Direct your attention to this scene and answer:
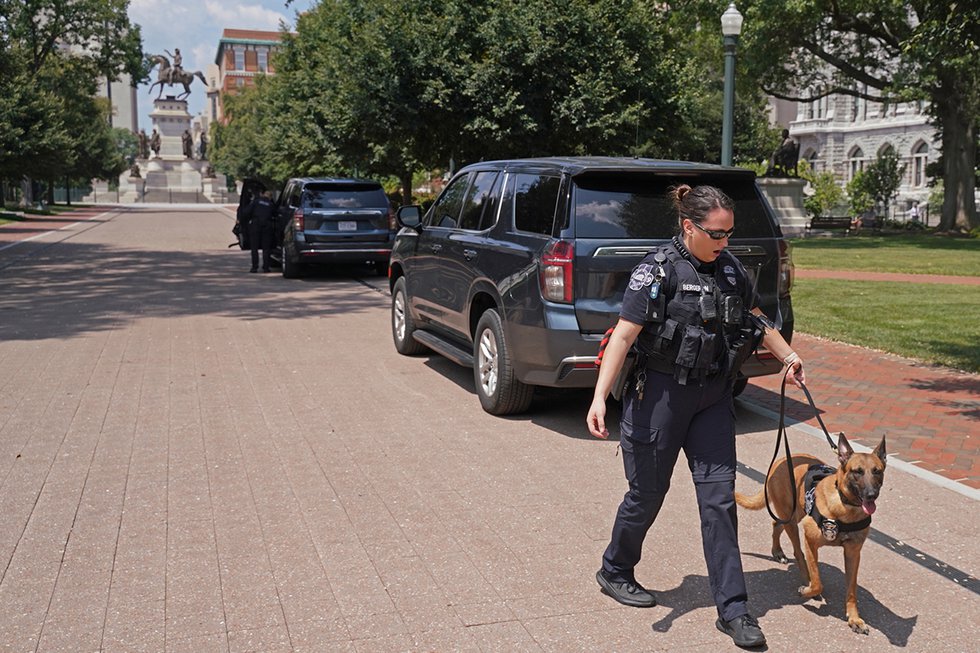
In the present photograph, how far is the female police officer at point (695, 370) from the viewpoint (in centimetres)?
385

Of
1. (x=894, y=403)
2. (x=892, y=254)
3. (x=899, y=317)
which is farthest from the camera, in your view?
(x=892, y=254)

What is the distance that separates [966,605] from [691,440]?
1.43m

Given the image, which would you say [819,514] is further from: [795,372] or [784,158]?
[784,158]

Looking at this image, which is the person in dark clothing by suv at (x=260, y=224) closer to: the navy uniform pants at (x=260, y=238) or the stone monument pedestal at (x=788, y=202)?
the navy uniform pants at (x=260, y=238)

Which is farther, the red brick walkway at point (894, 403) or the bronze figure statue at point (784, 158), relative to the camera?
the bronze figure statue at point (784, 158)

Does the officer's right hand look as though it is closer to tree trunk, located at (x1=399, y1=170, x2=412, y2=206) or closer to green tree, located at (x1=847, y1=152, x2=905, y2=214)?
tree trunk, located at (x1=399, y1=170, x2=412, y2=206)

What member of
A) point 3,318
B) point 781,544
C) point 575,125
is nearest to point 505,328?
point 781,544

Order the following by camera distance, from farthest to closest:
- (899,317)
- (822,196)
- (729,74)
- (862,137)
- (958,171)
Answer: (862,137) → (822,196) → (958,171) → (729,74) → (899,317)

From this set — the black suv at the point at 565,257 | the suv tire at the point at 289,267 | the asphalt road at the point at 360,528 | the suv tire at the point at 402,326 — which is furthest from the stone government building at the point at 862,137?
the asphalt road at the point at 360,528

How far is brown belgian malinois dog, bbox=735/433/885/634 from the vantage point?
12.6 ft

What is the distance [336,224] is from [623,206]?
38.3 feet

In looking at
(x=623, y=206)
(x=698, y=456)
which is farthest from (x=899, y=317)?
(x=698, y=456)

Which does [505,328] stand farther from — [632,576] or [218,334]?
[218,334]

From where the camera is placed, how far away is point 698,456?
400 centimetres
